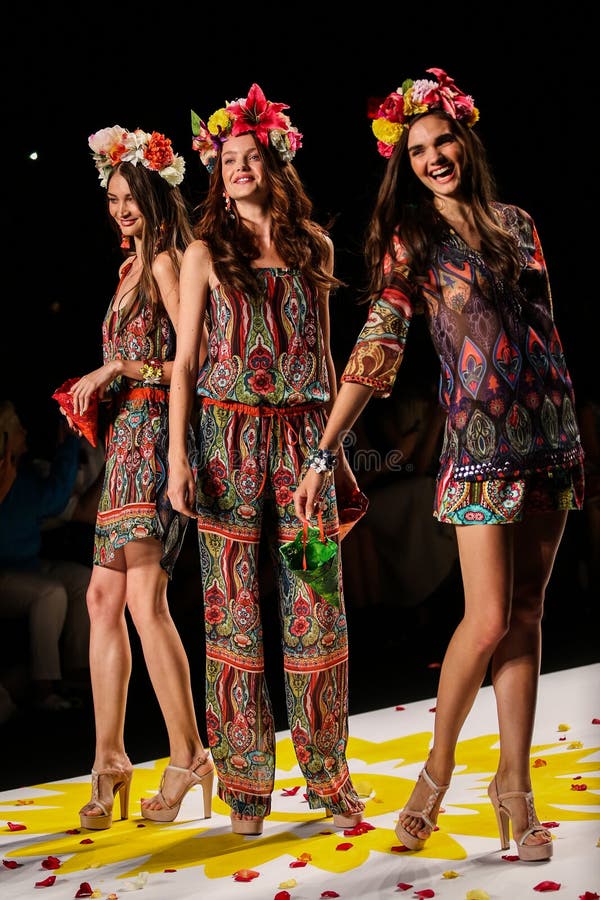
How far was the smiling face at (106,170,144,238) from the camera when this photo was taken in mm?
3219

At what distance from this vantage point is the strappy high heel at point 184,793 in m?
3.12

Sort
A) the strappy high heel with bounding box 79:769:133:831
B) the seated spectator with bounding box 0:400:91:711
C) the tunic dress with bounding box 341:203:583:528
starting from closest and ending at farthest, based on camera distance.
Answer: the tunic dress with bounding box 341:203:583:528
the strappy high heel with bounding box 79:769:133:831
the seated spectator with bounding box 0:400:91:711

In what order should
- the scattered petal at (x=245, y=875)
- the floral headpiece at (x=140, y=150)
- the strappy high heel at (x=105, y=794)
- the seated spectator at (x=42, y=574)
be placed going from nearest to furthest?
1. the scattered petal at (x=245, y=875)
2. the strappy high heel at (x=105, y=794)
3. the floral headpiece at (x=140, y=150)
4. the seated spectator at (x=42, y=574)

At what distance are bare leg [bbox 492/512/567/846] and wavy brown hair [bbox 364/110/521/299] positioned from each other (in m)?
0.53

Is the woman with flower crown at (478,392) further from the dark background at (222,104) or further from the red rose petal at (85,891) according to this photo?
the dark background at (222,104)

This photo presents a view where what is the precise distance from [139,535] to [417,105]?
3.92 ft

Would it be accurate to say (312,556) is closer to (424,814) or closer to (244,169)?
(424,814)

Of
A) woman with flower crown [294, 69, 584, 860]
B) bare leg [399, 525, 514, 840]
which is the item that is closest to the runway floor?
woman with flower crown [294, 69, 584, 860]

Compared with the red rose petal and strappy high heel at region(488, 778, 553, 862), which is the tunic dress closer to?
strappy high heel at region(488, 778, 553, 862)

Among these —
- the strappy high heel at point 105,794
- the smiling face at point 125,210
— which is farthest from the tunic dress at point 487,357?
the strappy high heel at point 105,794

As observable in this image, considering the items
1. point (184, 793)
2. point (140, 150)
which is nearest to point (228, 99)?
point (140, 150)

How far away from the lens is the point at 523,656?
2.60m

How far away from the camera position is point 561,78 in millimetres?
4758

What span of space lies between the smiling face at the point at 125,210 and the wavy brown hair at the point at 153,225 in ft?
0.03
